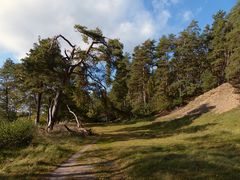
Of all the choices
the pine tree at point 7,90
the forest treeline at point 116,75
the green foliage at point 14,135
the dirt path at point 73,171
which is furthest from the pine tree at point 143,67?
the dirt path at point 73,171

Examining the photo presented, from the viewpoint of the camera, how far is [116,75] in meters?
34.9

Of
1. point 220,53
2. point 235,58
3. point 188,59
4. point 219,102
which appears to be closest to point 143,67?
point 188,59

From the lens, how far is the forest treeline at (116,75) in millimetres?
31672

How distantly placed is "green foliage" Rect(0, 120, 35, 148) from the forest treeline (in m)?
9.70

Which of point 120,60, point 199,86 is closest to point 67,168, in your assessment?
point 120,60

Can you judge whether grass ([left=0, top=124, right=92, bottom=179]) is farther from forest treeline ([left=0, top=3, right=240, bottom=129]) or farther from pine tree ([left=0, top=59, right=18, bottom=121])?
pine tree ([left=0, top=59, right=18, bottom=121])

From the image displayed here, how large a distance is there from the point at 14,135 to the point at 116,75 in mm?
16692

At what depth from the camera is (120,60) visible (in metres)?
33.6

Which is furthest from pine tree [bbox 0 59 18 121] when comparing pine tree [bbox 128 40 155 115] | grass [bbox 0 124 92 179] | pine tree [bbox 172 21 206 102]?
grass [bbox 0 124 92 179]

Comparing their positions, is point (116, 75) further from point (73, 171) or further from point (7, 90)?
point (7, 90)

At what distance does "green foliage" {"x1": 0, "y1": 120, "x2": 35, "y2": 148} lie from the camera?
19938 mm

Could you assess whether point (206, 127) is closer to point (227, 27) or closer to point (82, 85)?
point (82, 85)

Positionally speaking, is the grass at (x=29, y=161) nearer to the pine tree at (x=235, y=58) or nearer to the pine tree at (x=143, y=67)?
the pine tree at (x=235, y=58)

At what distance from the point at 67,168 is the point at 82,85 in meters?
20.0
